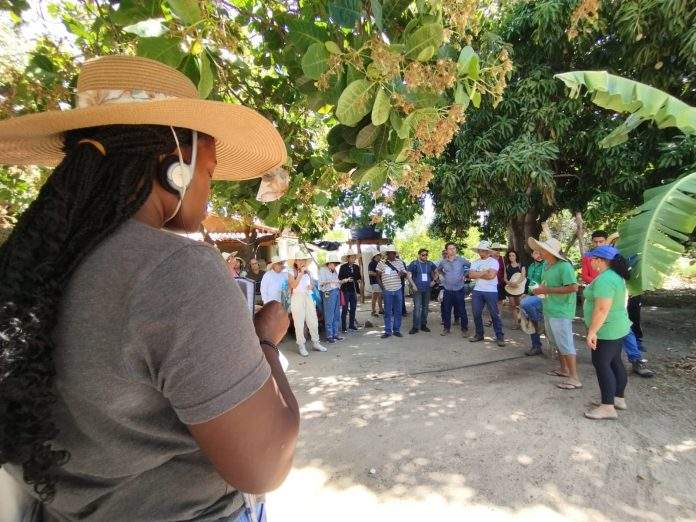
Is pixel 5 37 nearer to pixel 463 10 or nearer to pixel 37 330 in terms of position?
pixel 463 10

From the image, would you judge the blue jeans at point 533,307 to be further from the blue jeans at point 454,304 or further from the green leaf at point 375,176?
the green leaf at point 375,176

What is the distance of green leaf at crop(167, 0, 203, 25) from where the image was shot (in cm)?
135

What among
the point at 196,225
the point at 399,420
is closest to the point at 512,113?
the point at 399,420

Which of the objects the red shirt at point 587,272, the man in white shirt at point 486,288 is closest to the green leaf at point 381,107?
the red shirt at point 587,272

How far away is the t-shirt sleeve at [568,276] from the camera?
5062 millimetres

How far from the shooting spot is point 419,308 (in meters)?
9.48

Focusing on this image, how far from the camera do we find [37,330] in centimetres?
76

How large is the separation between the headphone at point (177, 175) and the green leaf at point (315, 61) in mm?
700

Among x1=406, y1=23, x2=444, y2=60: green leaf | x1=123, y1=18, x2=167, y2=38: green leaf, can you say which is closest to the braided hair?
x1=123, y1=18, x2=167, y2=38: green leaf

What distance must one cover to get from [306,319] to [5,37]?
6138 mm

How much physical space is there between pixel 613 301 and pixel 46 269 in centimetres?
463

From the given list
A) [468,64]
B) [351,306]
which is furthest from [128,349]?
[351,306]

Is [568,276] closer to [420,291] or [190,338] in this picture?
[420,291]

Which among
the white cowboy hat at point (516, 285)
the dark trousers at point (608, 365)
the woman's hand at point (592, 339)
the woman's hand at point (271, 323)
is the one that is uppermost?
the woman's hand at point (271, 323)
